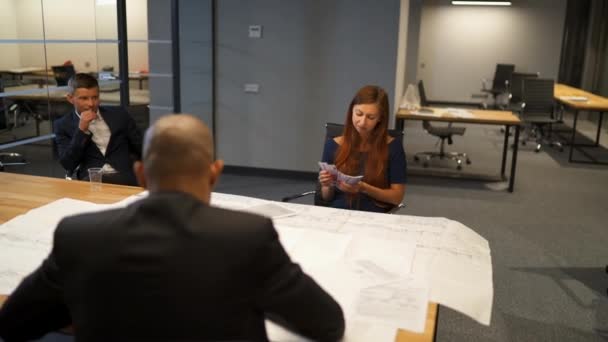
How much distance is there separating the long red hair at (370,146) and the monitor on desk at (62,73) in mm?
2369

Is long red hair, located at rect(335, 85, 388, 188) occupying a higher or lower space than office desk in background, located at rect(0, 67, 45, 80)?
lower

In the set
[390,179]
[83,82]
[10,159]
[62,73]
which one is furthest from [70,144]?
[390,179]

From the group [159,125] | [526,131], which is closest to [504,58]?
[526,131]

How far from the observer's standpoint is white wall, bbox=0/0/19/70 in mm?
3545

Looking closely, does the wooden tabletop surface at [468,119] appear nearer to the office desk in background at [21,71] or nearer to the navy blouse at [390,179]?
the navy blouse at [390,179]

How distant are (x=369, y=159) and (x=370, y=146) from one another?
0.07 m

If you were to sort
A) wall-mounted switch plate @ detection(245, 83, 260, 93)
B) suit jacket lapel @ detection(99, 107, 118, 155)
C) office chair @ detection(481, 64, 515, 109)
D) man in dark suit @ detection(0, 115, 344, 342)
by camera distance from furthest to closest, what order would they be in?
office chair @ detection(481, 64, 515, 109) < wall-mounted switch plate @ detection(245, 83, 260, 93) < suit jacket lapel @ detection(99, 107, 118, 155) < man in dark suit @ detection(0, 115, 344, 342)

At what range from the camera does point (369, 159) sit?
9.25ft

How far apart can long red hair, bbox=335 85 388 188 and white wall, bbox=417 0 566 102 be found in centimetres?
908

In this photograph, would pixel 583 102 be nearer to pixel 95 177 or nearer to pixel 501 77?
pixel 501 77

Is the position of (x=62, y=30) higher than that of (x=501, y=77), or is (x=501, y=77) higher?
(x=62, y=30)

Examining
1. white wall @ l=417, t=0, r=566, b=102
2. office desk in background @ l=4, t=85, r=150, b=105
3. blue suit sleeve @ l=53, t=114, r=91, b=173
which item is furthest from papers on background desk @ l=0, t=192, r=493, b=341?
white wall @ l=417, t=0, r=566, b=102

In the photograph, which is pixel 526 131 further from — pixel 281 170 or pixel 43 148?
pixel 43 148

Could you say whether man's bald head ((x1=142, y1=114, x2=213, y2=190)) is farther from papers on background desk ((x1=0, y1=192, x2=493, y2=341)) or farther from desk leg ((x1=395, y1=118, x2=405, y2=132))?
desk leg ((x1=395, y1=118, x2=405, y2=132))
